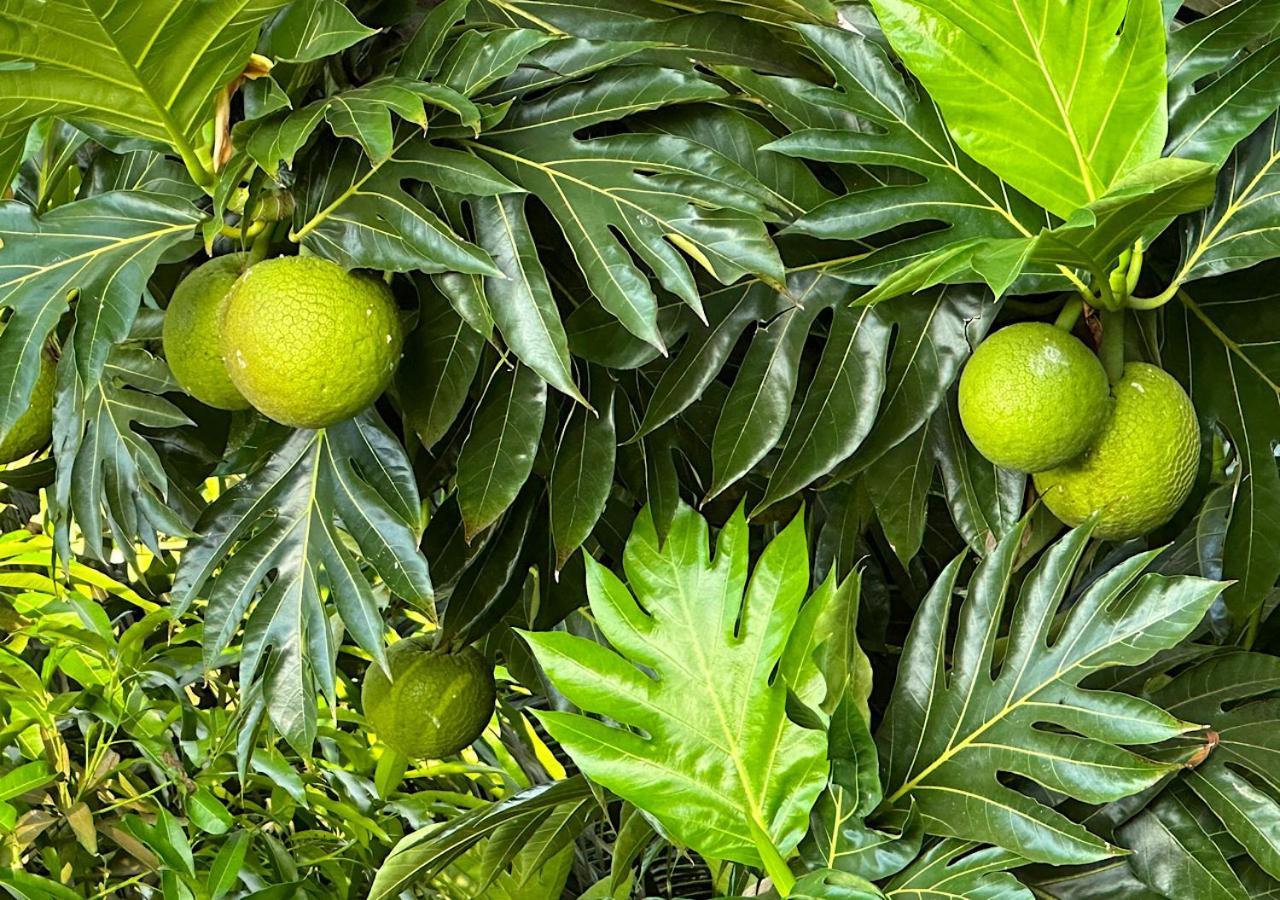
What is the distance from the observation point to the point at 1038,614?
0.80m

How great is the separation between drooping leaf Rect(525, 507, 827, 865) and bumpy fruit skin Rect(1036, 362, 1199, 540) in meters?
0.18

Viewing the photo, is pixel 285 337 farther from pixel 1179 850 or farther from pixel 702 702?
pixel 1179 850

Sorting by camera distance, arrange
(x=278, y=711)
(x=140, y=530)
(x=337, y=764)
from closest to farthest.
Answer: (x=278, y=711), (x=140, y=530), (x=337, y=764)

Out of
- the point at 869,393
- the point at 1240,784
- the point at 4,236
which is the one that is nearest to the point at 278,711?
the point at 4,236

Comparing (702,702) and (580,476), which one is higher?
(580,476)

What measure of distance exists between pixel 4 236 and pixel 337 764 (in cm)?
120

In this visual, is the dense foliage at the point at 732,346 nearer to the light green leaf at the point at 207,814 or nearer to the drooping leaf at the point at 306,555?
the drooping leaf at the point at 306,555

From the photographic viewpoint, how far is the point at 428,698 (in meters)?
1.04

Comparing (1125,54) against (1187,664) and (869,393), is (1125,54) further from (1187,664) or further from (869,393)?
(1187,664)

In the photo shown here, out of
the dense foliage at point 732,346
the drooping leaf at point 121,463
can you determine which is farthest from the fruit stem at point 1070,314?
the drooping leaf at point 121,463

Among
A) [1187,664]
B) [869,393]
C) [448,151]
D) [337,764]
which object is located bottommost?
[337,764]

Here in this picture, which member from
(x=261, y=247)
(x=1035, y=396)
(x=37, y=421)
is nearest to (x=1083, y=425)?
(x=1035, y=396)

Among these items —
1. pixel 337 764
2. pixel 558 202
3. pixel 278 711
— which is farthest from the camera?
pixel 337 764

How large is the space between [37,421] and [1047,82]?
713 mm
